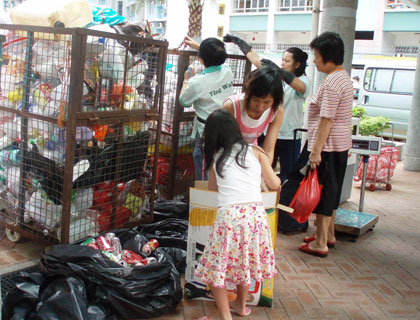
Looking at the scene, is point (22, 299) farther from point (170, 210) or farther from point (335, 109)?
point (335, 109)

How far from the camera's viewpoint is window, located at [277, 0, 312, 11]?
109ft

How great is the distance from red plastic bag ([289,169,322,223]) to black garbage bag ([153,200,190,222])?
103 cm

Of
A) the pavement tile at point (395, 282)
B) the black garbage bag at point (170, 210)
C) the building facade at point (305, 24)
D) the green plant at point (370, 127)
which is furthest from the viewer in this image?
the building facade at point (305, 24)

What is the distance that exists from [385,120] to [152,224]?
6.49 meters

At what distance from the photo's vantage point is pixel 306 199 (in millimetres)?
3848

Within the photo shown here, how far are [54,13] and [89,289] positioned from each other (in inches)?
77.6

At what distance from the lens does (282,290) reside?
138 inches

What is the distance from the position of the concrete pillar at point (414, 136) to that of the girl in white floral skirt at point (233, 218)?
Result: 6862 millimetres

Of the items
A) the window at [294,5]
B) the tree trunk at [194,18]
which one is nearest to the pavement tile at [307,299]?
the tree trunk at [194,18]

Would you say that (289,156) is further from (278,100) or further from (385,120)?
(385,120)

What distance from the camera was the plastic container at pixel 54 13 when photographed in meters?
3.45

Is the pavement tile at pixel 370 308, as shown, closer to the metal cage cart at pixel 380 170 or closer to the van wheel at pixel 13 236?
the van wheel at pixel 13 236

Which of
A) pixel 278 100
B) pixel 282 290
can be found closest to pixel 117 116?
pixel 278 100

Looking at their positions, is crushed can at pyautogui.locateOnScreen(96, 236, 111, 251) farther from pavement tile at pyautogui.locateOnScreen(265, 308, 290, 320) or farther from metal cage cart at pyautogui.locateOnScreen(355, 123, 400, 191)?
metal cage cart at pyautogui.locateOnScreen(355, 123, 400, 191)
